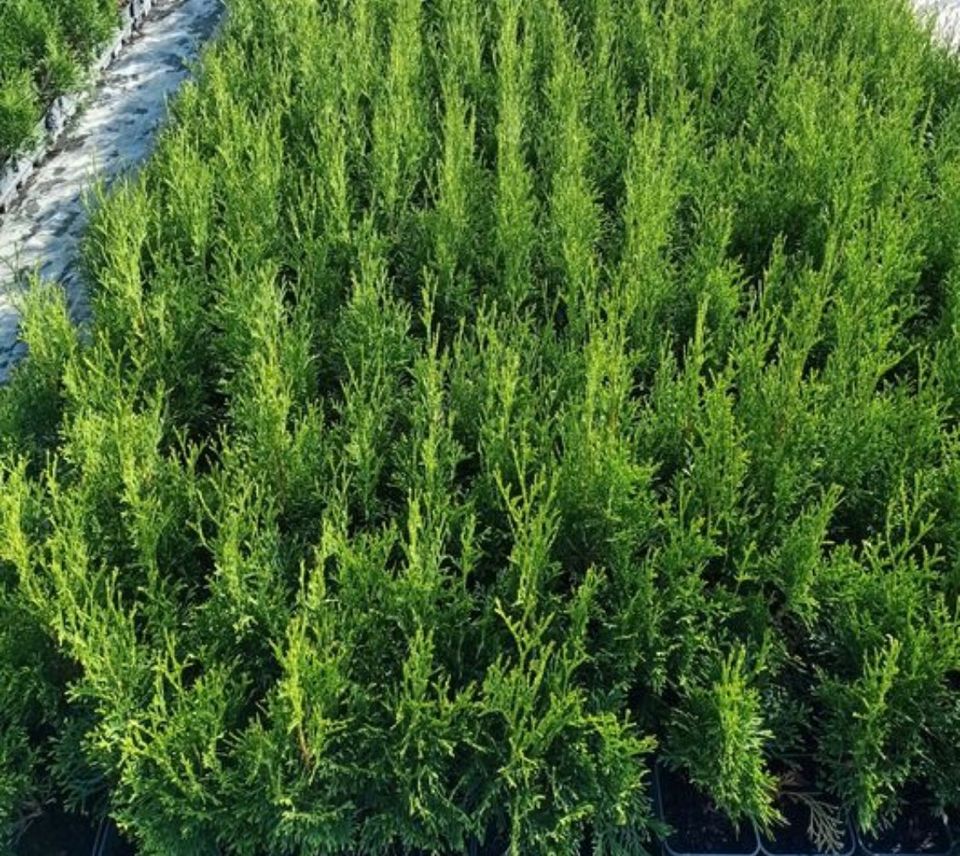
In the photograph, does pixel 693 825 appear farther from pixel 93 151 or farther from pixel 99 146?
pixel 99 146

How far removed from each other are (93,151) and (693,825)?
4.29 m

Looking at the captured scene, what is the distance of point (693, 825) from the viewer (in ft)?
9.09

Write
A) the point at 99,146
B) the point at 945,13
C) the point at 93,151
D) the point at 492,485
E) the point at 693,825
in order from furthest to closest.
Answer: the point at 945,13 → the point at 99,146 → the point at 93,151 → the point at 492,485 → the point at 693,825

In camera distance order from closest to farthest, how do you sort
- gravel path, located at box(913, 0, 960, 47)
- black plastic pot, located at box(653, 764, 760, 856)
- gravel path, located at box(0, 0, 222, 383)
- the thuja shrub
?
1. the thuja shrub
2. black plastic pot, located at box(653, 764, 760, 856)
3. gravel path, located at box(0, 0, 222, 383)
4. gravel path, located at box(913, 0, 960, 47)

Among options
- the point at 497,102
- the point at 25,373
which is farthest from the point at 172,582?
the point at 497,102

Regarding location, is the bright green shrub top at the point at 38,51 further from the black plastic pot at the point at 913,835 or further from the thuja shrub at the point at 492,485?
the black plastic pot at the point at 913,835

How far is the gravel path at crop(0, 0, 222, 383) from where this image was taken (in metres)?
4.55

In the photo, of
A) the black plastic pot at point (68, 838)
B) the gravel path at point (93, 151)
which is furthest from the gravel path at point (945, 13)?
the black plastic pot at point (68, 838)

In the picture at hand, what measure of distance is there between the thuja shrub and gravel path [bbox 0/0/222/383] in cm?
63

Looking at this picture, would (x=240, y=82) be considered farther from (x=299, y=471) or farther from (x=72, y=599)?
(x=72, y=599)

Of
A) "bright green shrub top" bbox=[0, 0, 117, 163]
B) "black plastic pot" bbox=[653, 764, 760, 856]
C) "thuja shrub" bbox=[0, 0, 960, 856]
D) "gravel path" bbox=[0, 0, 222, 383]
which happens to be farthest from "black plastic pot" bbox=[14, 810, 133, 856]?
"bright green shrub top" bbox=[0, 0, 117, 163]

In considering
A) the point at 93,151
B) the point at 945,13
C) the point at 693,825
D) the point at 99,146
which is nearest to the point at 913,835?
the point at 693,825

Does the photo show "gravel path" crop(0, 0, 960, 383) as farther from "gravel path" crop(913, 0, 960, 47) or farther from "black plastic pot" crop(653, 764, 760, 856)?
"black plastic pot" crop(653, 764, 760, 856)

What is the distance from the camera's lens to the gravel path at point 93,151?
4.55 metres
